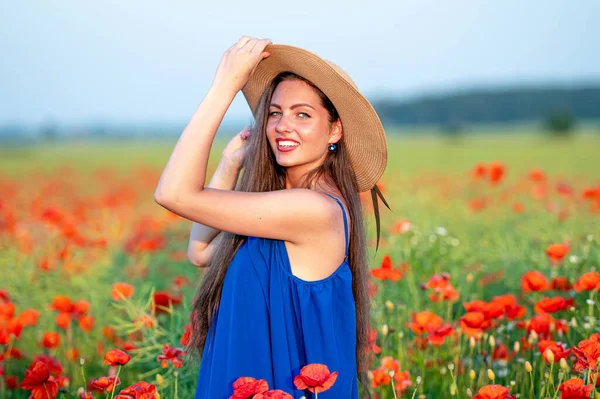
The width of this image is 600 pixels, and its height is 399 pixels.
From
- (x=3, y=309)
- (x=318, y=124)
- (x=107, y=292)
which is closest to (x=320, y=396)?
(x=318, y=124)

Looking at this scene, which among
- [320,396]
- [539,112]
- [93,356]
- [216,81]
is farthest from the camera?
[539,112]

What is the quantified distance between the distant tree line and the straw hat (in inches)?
1948

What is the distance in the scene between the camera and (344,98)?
6.61 feet

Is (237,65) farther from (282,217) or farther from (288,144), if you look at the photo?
(282,217)

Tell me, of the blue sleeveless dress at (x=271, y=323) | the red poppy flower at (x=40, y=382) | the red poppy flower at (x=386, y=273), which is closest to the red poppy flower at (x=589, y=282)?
the red poppy flower at (x=386, y=273)

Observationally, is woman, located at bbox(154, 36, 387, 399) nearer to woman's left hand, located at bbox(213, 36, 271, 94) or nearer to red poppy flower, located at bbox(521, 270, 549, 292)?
woman's left hand, located at bbox(213, 36, 271, 94)

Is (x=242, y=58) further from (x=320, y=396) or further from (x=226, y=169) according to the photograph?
(x=320, y=396)

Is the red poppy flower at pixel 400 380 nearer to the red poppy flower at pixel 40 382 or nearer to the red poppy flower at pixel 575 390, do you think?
the red poppy flower at pixel 575 390

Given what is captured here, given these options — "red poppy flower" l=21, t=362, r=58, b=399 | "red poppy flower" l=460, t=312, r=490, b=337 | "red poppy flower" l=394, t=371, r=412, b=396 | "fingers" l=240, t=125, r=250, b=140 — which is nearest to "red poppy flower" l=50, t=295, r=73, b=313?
"red poppy flower" l=21, t=362, r=58, b=399

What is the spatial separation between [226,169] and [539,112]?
184 ft

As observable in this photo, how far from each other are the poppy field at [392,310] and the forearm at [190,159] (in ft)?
1.66

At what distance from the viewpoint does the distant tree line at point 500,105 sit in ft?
171

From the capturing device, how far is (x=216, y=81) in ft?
5.88

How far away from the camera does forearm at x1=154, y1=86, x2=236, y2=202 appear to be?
172 centimetres
